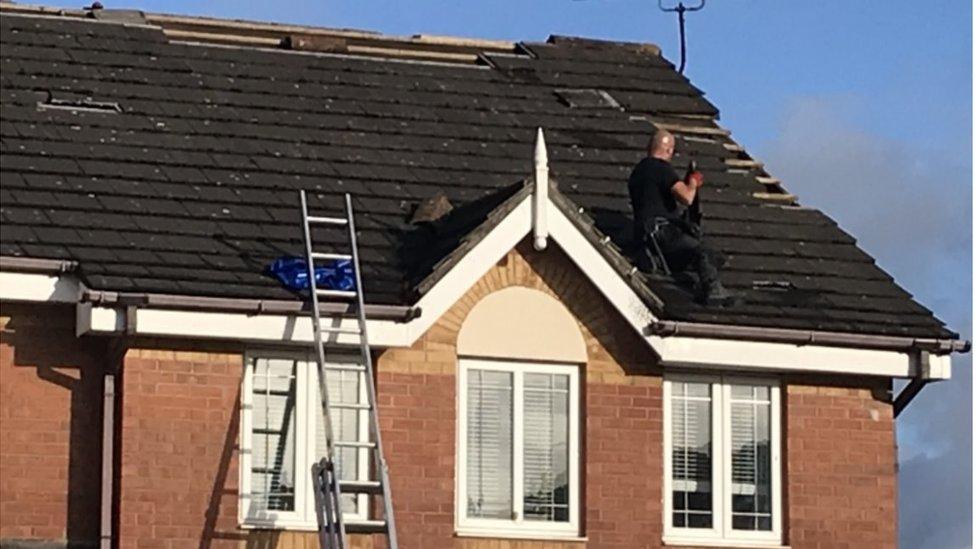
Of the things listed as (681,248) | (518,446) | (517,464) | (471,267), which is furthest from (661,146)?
(517,464)

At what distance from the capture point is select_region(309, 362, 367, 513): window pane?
22188 millimetres

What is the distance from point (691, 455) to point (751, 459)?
1.66ft

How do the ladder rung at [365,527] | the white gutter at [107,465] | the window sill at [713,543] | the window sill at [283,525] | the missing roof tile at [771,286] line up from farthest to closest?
1. the missing roof tile at [771,286]
2. the window sill at [713,543]
3. the window sill at [283,525]
4. the white gutter at [107,465]
5. the ladder rung at [365,527]

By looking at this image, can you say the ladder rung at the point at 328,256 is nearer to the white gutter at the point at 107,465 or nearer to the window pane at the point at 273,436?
the window pane at the point at 273,436

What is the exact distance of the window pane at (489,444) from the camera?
888 inches

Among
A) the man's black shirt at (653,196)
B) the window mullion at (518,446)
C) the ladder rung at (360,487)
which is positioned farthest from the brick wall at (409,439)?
the man's black shirt at (653,196)

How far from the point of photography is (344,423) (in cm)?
2230

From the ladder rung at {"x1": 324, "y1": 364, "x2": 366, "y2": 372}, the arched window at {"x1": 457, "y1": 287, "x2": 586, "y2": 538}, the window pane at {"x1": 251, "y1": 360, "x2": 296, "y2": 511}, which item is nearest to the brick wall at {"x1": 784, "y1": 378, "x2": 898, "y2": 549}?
the arched window at {"x1": 457, "y1": 287, "x2": 586, "y2": 538}

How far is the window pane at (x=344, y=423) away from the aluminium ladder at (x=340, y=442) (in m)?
0.08

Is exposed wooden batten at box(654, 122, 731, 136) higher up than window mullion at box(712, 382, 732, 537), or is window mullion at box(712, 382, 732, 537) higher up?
exposed wooden batten at box(654, 122, 731, 136)

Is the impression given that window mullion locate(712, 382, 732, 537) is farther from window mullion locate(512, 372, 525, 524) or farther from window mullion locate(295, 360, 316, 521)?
window mullion locate(295, 360, 316, 521)

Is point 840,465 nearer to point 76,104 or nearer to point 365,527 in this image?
point 365,527

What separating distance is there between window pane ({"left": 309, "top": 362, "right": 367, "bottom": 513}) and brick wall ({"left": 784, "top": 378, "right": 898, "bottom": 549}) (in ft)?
11.6

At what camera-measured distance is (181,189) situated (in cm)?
2328
